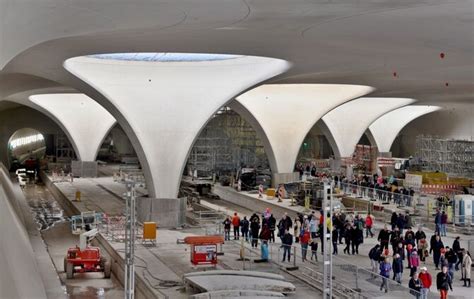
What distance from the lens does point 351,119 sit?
167 feet

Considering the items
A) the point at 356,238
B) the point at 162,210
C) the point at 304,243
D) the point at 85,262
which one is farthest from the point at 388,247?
the point at 162,210

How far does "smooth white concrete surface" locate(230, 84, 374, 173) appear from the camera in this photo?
3903cm

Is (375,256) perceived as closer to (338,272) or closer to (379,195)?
(338,272)

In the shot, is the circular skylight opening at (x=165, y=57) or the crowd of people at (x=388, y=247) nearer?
the crowd of people at (x=388, y=247)

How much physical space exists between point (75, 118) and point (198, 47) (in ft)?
105

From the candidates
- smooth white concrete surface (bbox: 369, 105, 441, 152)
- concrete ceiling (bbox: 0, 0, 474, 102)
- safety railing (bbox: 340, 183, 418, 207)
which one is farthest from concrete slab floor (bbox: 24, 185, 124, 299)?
smooth white concrete surface (bbox: 369, 105, 441, 152)

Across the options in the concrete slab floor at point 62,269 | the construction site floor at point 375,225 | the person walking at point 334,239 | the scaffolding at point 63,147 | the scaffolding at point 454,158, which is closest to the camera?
the construction site floor at point 375,225

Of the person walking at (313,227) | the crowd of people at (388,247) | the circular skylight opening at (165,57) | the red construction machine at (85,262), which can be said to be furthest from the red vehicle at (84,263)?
the circular skylight opening at (165,57)

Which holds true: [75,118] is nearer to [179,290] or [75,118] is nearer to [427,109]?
[427,109]

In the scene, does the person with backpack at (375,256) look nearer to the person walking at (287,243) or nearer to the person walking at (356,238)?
the person walking at (287,243)

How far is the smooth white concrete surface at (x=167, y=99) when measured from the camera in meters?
27.0

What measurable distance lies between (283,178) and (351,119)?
36.1 ft

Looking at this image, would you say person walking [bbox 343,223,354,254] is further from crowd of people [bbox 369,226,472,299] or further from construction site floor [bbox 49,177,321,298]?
construction site floor [bbox 49,177,321,298]

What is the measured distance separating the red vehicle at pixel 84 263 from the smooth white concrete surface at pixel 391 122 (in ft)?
141
